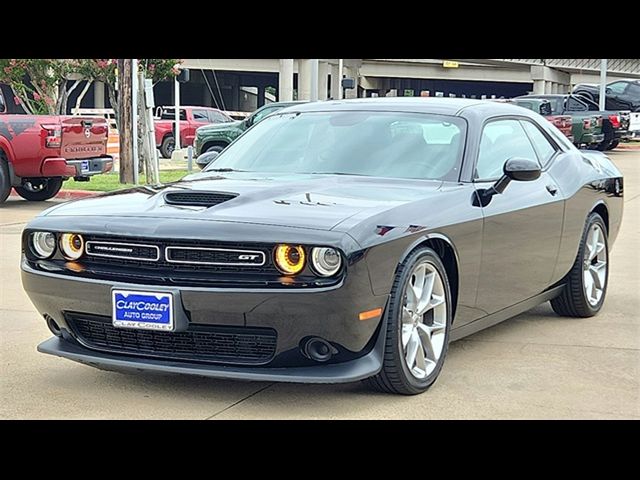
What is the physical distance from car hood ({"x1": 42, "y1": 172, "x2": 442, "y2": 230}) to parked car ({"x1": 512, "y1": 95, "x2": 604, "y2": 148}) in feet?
67.6

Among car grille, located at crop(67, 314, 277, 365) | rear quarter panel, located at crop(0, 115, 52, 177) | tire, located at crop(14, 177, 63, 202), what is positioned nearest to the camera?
car grille, located at crop(67, 314, 277, 365)

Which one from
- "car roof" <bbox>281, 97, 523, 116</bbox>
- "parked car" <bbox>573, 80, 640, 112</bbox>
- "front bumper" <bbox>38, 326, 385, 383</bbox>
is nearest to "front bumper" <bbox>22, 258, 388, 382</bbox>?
"front bumper" <bbox>38, 326, 385, 383</bbox>

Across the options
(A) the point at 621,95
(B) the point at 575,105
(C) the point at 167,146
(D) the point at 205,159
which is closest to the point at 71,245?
(D) the point at 205,159

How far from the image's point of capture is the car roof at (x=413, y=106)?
19.9 ft

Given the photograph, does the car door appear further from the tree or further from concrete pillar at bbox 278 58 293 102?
concrete pillar at bbox 278 58 293 102

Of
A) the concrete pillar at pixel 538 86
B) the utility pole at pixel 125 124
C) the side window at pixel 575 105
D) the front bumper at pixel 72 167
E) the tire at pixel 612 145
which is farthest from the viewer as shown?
the concrete pillar at pixel 538 86

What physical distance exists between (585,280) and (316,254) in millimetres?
3042

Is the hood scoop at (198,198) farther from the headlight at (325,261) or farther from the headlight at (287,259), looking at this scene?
the headlight at (325,261)

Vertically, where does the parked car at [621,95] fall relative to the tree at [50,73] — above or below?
below

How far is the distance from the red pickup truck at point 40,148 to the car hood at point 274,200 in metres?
9.03

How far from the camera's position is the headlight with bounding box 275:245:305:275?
4391mm

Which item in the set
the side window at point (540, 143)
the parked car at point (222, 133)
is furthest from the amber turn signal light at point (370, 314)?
the parked car at point (222, 133)

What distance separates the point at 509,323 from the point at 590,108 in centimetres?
2404
